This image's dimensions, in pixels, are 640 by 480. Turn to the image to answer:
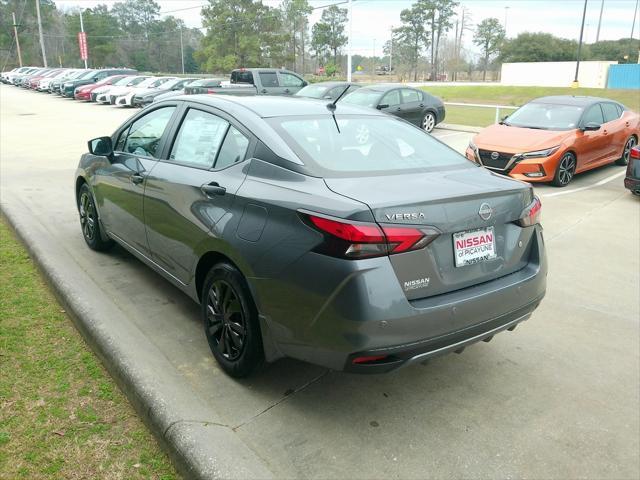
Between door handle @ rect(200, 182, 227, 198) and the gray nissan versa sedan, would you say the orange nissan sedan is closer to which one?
the gray nissan versa sedan

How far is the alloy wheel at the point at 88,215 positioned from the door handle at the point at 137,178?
48.5 inches

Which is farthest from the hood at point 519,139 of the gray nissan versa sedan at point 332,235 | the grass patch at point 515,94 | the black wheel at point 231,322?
the grass patch at point 515,94

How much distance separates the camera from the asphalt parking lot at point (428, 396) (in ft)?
8.73

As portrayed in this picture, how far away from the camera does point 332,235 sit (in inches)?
99.4

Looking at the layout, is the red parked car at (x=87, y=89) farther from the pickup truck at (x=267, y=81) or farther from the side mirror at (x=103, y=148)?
the side mirror at (x=103, y=148)

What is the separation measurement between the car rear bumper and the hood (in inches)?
270

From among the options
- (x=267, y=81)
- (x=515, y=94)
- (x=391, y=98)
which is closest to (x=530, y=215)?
(x=391, y=98)

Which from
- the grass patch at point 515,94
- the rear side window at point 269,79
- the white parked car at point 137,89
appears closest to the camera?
the rear side window at point 269,79

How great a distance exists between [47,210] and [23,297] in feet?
10.2

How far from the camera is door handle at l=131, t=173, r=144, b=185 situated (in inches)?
163

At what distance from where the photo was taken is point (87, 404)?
2.97m

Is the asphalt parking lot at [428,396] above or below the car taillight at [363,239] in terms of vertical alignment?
below

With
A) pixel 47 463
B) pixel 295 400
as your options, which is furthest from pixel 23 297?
pixel 295 400

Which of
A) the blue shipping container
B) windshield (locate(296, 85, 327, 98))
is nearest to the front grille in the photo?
windshield (locate(296, 85, 327, 98))
